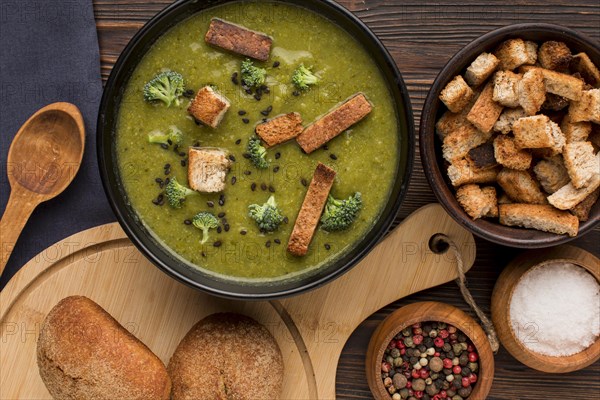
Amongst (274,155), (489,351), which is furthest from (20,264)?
(489,351)

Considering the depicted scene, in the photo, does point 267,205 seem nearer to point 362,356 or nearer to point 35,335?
Answer: point 362,356

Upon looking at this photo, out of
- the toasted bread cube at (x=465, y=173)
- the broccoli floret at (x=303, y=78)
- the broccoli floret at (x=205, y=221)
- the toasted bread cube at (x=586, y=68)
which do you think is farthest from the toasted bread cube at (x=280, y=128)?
the toasted bread cube at (x=586, y=68)

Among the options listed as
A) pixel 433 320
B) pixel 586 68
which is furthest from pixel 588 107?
pixel 433 320

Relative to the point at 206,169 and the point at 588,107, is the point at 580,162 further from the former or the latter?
the point at 206,169

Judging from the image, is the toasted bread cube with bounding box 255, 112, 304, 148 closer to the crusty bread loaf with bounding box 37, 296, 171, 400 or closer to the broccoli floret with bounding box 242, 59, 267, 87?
the broccoli floret with bounding box 242, 59, 267, 87

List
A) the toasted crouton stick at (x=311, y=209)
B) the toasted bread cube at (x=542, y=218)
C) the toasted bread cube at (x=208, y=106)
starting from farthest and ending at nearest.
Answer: the toasted bread cube at (x=542, y=218) < the toasted crouton stick at (x=311, y=209) < the toasted bread cube at (x=208, y=106)

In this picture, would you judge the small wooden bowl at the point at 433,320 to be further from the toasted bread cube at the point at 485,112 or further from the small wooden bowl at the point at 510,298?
the toasted bread cube at the point at 485,112
